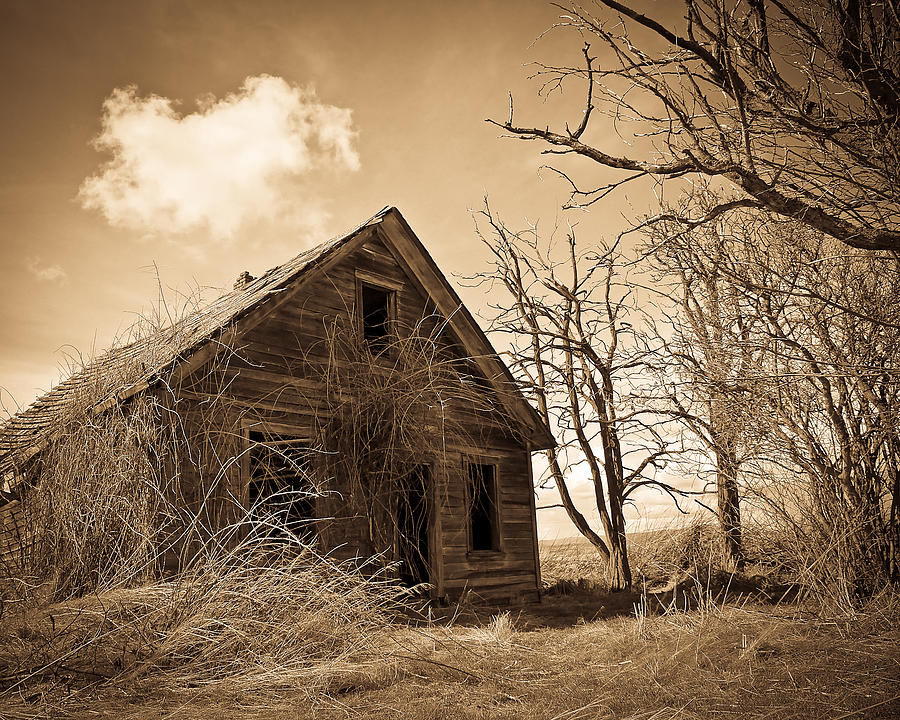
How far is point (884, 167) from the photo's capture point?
4195mm

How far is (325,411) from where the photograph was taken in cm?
891

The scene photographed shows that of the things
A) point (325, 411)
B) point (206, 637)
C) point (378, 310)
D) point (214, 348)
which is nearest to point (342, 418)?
point (325, 411)

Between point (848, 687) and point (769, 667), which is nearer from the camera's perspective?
point (848, 687)

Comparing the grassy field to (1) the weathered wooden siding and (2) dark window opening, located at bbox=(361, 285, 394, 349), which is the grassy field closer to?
(1) the weathered wooden siding

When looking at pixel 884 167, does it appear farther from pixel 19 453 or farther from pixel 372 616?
pixel 19 453

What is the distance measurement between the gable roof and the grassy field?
2716 millimetres

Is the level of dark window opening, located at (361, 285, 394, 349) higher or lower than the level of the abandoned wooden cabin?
higher

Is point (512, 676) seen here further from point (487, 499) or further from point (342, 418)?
point (487, 499)

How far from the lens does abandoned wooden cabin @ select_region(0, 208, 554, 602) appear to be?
735cm

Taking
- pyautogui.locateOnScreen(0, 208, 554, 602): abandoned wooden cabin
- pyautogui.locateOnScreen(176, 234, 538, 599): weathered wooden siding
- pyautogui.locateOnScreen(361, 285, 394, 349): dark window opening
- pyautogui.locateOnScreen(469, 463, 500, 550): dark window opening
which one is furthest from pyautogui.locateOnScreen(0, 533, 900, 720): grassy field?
pyautogui.locateOnScreen(361, 285, 394, 349): dark window opening

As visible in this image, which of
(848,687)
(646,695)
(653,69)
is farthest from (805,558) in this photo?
(653,69)

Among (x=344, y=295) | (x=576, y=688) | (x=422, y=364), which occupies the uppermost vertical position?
(x=344, y=295)

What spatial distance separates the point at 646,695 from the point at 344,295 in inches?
279

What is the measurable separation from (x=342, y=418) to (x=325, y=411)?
1.45ft
